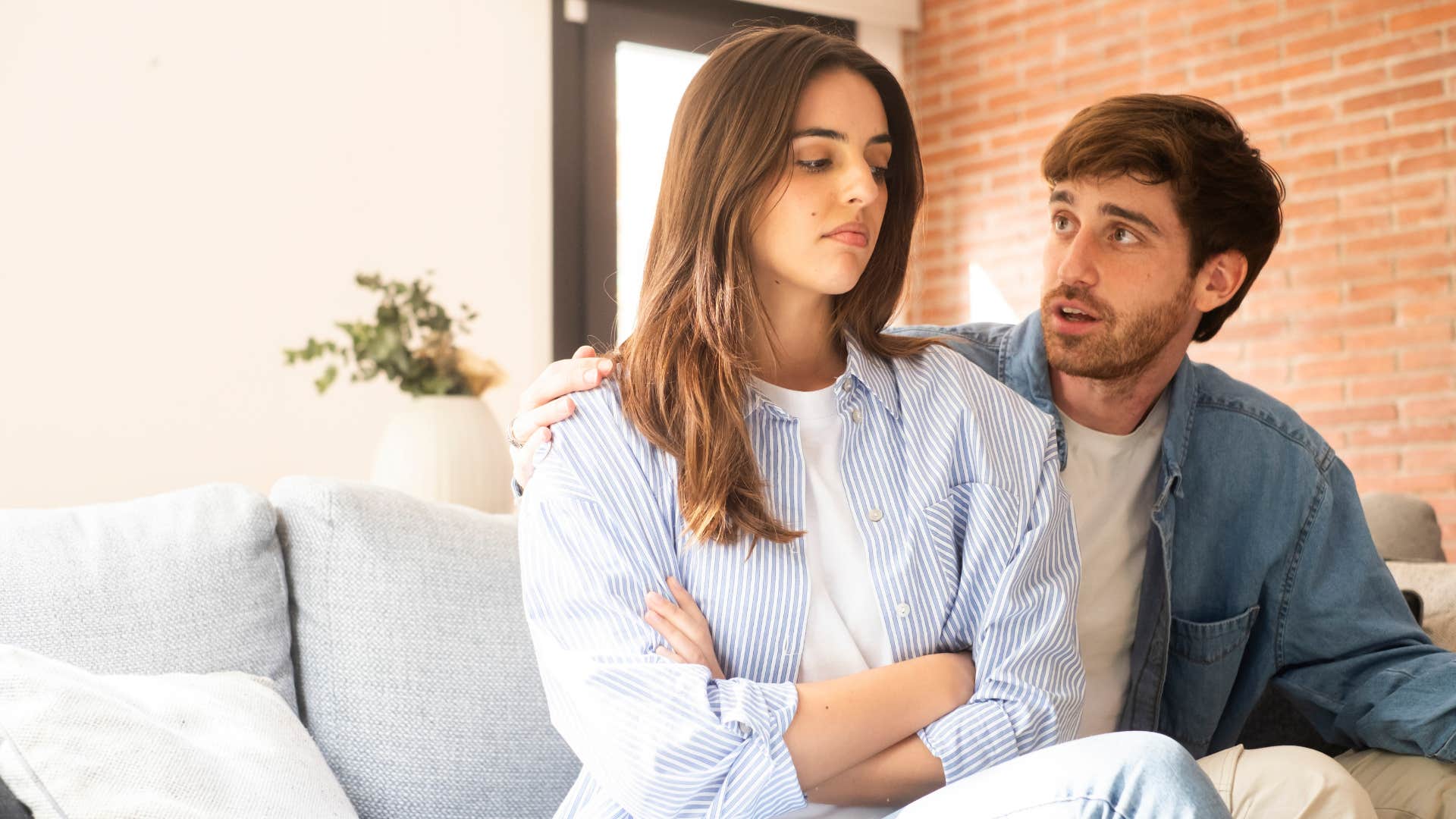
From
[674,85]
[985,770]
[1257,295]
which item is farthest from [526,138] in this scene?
[985,770]

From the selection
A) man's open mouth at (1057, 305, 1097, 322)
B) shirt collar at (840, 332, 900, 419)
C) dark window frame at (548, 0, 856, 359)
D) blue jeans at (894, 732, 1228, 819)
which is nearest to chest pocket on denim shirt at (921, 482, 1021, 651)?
shirt collar at (840, 332, 900, 419)

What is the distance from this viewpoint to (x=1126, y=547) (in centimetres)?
173

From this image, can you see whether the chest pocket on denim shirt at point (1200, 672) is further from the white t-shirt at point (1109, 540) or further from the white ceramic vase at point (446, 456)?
the white ceramic vase at point (446, 456)

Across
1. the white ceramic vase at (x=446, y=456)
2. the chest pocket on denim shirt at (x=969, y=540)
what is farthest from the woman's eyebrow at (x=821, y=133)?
the white ceramic vase at (x=446, y=456)

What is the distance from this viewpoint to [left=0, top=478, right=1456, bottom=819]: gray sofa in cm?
159

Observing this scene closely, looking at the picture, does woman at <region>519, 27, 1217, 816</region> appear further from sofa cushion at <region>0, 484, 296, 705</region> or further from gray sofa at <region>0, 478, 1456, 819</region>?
sofa cushion at <region>0, 484, 296, 705</region>

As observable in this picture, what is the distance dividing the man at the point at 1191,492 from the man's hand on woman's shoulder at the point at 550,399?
0.58 m

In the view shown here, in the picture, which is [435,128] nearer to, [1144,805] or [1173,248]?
[1173,248]

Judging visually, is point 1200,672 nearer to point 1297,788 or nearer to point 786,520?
point 1297,788

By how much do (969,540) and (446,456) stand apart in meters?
1.31

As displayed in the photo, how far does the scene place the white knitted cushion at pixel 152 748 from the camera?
46.4 inches

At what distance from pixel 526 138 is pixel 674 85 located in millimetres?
703

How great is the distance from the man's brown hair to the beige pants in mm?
732

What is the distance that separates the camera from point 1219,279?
6.29 ft
